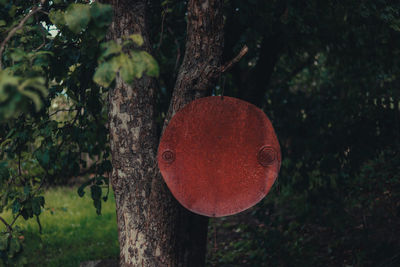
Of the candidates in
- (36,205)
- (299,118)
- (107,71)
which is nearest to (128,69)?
(107,71)

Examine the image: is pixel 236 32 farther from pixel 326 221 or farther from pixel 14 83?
pixel 14 83

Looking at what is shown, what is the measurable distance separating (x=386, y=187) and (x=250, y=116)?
120 inches

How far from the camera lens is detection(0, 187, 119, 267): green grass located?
4402 mm

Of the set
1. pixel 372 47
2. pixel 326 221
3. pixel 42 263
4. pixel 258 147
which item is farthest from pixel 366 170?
pixel 42 263

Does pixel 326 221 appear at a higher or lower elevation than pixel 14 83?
lower

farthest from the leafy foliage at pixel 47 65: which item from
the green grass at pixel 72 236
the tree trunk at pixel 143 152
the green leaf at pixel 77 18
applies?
the green grass at pixel 72 236

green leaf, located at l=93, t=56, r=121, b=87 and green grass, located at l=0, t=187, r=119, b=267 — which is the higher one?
green leaf, located at l=93, t=56, r=121, b=87

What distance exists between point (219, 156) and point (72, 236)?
3734 mm

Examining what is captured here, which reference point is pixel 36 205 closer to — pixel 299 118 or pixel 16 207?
pixel 16 207

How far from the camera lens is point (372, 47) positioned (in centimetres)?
372

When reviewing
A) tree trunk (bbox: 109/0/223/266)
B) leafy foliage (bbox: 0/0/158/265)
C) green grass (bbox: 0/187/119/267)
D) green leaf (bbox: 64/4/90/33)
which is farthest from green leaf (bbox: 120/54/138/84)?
green grass (bbox: 0/187/119/267)

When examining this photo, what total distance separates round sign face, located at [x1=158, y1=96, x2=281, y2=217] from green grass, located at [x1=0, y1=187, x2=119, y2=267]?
2199mm

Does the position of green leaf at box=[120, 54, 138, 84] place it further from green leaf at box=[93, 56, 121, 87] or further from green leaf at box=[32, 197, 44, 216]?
green leaf at box=[32, 197, 44, 216]

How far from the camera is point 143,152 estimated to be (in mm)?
2193
